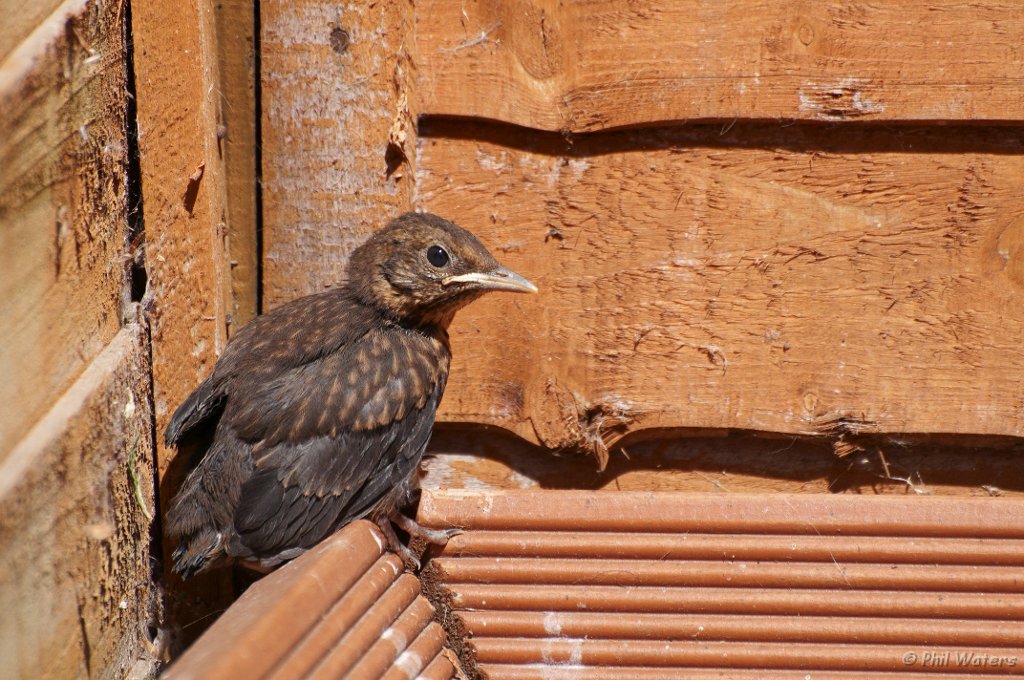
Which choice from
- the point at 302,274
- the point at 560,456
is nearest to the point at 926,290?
the point at 560,456

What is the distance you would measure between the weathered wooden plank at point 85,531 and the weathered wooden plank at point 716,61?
4.00ft

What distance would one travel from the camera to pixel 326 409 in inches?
108

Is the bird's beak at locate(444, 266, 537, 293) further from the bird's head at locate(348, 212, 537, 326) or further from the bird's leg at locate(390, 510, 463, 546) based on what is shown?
the bird's leg at locate(390, 510, 463, 546)

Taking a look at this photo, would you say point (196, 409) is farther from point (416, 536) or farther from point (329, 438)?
point (416, 536)

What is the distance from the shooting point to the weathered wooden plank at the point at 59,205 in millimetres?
1855

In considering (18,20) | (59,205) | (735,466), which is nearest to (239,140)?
(59,205)

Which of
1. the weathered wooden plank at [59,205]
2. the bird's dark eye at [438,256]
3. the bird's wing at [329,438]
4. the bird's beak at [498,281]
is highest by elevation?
the weathered wooden plank at [59,205]

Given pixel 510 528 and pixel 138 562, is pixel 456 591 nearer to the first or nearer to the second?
pixel 510 528

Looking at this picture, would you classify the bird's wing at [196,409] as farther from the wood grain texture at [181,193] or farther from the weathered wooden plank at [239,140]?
the weathered wooden plank at [239,140]

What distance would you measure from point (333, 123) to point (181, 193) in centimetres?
50

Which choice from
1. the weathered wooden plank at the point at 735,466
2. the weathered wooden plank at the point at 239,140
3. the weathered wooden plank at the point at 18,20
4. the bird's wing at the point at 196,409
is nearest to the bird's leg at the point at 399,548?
the weathered wooden plank at the point at 735,466

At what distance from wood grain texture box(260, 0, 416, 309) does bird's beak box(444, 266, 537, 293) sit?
1.03ft

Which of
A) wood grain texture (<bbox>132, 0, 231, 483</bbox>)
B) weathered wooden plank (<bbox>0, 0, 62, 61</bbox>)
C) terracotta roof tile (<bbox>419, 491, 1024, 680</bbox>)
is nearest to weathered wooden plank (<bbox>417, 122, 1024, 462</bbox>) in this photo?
terracotta roof tile (<bbox>419, 491, 1024, 680</bbox>)

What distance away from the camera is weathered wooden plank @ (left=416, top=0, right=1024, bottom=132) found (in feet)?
8.96
